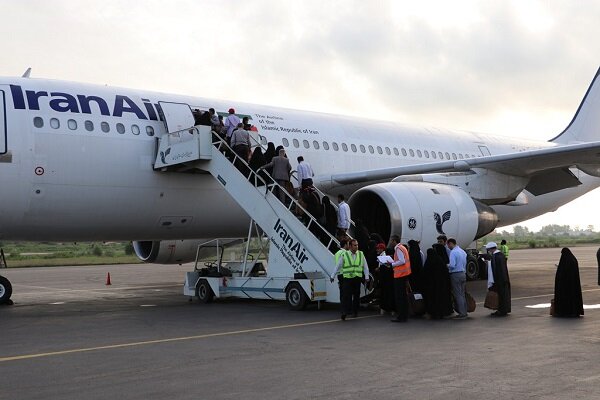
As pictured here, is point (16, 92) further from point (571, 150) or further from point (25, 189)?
point (571, 150)

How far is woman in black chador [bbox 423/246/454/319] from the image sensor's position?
409 inches

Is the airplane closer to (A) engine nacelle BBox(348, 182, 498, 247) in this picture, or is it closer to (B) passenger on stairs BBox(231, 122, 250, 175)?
(A) engine nacelle BBox(348, 182, 498, 247)

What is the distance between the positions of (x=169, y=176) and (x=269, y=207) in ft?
7.03

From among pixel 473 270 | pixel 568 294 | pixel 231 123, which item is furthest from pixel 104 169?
pixel 473 270

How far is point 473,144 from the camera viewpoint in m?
20.7

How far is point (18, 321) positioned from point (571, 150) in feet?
35.1

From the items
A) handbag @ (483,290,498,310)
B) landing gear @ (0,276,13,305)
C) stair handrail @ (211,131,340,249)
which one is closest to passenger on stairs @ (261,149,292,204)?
stair handrail @ (211,131,340,249)

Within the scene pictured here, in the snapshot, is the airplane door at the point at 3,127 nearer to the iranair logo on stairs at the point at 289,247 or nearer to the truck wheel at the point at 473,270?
the iranair logo on stairs at the point at 289,247

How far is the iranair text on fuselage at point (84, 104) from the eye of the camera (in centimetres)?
1185

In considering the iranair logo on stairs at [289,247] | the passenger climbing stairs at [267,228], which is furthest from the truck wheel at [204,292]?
the iranair logo on stairs at [289,247]

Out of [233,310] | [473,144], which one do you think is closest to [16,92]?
[233,310]

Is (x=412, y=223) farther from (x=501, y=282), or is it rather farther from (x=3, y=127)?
(x=3, y=127)

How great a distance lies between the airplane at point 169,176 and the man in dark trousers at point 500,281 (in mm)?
2026

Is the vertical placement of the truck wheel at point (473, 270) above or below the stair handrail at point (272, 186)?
below
